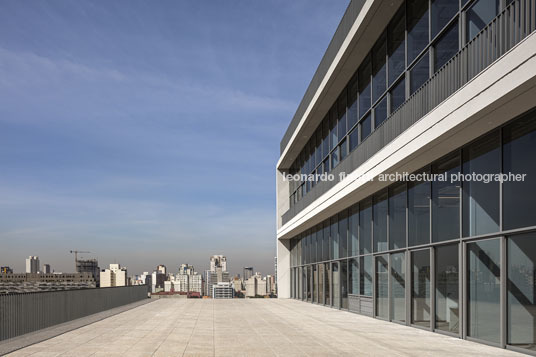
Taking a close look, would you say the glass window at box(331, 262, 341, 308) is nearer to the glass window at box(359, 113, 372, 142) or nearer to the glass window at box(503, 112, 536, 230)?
the glass window at box(359, 113, 372, 142)

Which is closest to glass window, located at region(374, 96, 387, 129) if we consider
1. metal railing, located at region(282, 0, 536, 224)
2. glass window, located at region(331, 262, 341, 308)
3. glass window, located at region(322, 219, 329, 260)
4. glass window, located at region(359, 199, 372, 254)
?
metal railing, located at region(282, 0, 536, 224)

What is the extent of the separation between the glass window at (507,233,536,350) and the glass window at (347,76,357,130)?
461 inches

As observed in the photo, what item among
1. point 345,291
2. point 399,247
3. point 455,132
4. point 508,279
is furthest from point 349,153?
point 508,279

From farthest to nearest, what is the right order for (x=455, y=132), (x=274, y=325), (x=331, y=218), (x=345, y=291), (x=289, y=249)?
(x=289, y=249), (x=331, y=218), (x=345, y=291), (x=274, y=325), (x=455, y=132)

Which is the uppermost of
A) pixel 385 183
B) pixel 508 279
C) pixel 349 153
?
pixel 349 153

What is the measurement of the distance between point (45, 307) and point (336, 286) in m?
14.7

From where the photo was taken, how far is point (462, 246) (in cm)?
1341

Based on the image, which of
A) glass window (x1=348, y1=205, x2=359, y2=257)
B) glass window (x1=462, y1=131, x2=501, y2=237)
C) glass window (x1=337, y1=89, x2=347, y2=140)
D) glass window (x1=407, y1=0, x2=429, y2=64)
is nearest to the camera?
glass window (x1=462, y1=131, x2=501, y2=237)

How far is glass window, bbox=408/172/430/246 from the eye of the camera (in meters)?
15.8

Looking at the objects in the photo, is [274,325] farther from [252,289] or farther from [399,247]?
[252,289]

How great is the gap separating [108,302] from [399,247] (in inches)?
571

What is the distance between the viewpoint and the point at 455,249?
1397 centimetres

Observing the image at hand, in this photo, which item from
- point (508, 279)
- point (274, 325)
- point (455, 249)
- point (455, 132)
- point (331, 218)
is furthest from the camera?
point (331, 218)

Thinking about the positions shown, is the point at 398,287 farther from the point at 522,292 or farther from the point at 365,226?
the point at 522,292
